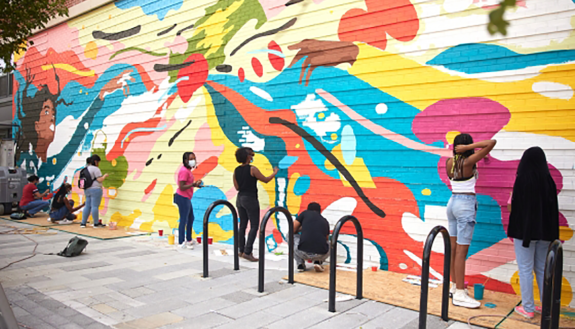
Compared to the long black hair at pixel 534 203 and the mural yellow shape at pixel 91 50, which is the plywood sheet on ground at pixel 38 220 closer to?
the mural yellow shape at pixel 91 50

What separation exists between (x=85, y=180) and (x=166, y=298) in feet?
20.9

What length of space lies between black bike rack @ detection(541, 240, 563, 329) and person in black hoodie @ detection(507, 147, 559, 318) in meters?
0.82

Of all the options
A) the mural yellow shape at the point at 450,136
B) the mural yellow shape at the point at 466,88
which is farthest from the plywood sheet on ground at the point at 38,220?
the mural yellow shape at the point at 450,136

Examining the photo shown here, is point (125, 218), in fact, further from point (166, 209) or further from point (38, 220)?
point (38, 220)

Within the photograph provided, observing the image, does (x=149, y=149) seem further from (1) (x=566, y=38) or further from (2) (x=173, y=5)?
(1) (x=566, y=38)

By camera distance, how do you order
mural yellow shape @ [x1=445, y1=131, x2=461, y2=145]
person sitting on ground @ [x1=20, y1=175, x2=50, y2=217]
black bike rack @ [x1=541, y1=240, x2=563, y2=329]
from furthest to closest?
person sitting on ground @ [x1=20, y1=175, x2=50, y2=217] → mural yellow shape @ [x1=445, y1=131, x2=461, y2=145] → black bike rack @ [x1=541, y1=240, x2=563, y2=329]

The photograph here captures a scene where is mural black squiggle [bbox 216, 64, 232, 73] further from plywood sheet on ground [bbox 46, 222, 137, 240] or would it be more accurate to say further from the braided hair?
the braided hair

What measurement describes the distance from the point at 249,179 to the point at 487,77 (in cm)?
382

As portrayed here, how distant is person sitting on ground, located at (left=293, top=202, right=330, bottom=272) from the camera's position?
6215 millimetres

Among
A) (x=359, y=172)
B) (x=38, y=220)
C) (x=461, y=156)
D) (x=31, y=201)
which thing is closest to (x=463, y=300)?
(x=461, y=156)

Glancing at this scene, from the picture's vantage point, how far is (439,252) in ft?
18.9

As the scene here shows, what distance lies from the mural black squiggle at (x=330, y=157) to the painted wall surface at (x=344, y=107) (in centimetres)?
2

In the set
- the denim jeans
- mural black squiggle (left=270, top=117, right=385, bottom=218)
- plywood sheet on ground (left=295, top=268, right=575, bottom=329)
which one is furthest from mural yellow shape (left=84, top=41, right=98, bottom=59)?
plywood sheet on ground (left=295, top=268, right=575, bottom=329)

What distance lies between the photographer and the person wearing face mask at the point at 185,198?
820 cm
